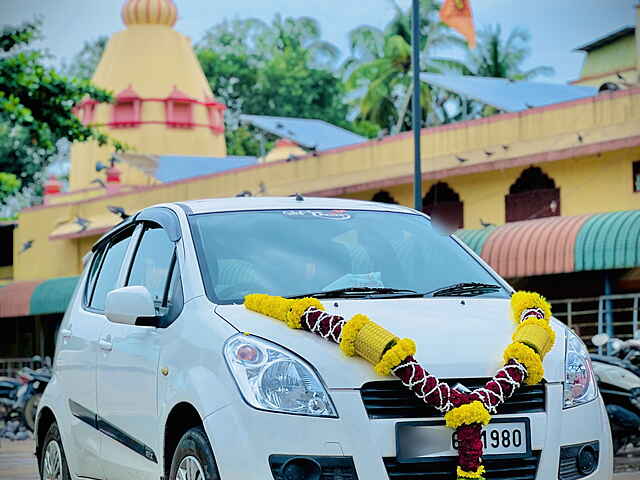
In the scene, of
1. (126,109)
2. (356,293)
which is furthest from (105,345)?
(126,109)

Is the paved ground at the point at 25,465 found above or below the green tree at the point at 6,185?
below

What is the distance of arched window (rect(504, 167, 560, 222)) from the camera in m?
24.4

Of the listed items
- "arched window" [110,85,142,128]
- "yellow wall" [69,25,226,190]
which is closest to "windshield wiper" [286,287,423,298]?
"yellow wall" [69,25,226,190]

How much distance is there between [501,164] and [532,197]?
0.81 metres

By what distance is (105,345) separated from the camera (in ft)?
20.7


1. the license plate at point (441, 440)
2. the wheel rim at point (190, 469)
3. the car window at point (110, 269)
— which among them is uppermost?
the car window at point (110, 269)

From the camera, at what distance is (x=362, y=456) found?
15.7 ft

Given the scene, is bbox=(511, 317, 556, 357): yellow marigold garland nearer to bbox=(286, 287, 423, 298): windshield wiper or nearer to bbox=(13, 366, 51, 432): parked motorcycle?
bbox=(286, 287, 423, 298): windshield wiper

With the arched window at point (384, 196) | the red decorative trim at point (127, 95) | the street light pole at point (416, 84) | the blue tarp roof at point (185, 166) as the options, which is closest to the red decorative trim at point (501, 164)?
the arched window at point (384, 196)

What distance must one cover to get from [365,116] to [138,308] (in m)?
49.7

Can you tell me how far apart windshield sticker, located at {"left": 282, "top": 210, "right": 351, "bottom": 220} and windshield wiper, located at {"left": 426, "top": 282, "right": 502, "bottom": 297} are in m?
0.71

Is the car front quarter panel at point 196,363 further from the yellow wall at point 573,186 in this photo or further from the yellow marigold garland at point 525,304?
the yellow wall at point 573,186

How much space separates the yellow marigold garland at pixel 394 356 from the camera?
478 cm

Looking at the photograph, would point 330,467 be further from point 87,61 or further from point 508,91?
point 87,61
